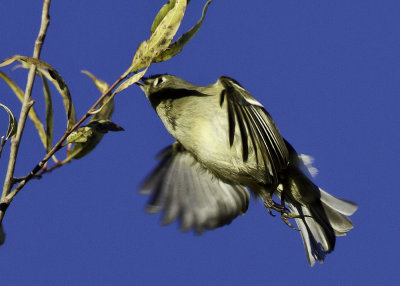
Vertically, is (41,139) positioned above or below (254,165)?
below

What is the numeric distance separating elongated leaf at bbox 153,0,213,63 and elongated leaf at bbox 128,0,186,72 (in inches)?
1.8

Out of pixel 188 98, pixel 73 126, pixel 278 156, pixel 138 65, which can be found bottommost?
pixel 73 126

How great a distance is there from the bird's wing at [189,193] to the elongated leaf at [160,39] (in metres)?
1.84

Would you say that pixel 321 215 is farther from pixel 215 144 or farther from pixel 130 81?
pixel 130 81

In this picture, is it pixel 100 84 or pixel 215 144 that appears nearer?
pixel 100 84

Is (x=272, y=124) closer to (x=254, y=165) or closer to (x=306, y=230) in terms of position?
(x=254, y=165)

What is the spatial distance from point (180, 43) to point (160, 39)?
11 centimetres

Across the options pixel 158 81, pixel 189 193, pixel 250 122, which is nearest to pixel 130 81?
pixel 250 122

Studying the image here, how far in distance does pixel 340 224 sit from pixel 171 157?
1.27 metres

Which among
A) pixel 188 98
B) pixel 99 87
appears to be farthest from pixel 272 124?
pixel 99 87

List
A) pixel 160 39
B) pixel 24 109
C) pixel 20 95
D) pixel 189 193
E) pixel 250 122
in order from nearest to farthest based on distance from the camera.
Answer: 1. pixel 24 109
2. pixel 160 39
3. pixel 20 95
4. pixel 250 122
5. pixel 189 193

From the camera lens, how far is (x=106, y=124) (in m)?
1.91

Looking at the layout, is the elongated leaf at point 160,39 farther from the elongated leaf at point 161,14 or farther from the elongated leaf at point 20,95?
the elongated leaf at point 20,95

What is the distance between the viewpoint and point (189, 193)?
382 cm
